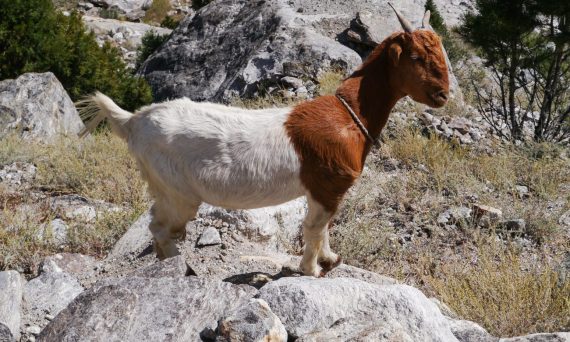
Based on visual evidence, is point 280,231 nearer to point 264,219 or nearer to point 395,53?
point 264,219

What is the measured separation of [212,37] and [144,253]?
26.1 ft

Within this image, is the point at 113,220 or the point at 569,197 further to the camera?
the point at 569,197

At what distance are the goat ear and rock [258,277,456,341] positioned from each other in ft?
4.53

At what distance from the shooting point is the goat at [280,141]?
372 centimetres

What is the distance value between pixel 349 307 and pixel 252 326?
622 mm

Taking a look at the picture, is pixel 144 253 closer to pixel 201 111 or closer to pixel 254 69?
pixel 201 111

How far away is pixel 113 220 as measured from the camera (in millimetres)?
5344

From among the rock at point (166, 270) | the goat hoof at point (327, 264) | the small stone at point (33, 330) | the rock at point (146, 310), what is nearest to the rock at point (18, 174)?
the small stone at point (33, 330)

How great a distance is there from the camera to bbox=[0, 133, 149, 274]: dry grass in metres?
4.91

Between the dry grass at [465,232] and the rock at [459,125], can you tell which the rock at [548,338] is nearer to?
the dry grass at [465,232]

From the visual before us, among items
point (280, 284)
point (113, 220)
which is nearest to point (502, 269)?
point (280, 284)

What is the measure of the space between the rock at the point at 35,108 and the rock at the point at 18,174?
1.40m

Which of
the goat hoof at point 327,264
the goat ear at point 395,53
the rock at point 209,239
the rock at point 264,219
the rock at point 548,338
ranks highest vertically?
the goat ear at point 395,53

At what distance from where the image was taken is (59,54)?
10.9 meters
